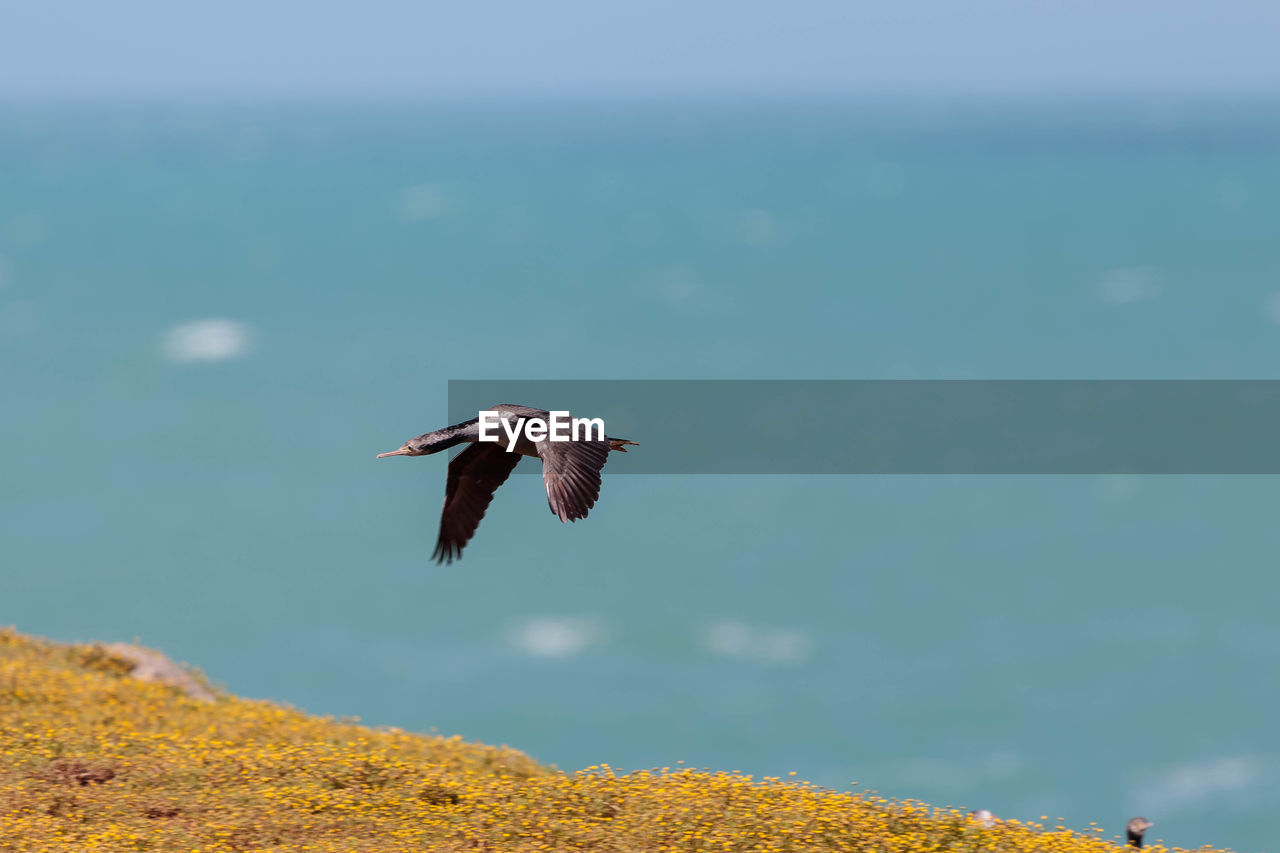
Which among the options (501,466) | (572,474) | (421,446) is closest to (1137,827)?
(501,466)

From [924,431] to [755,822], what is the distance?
4244 cm

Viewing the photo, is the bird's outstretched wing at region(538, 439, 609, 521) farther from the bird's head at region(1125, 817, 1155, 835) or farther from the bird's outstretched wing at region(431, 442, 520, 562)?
the bird's head at region(1125, 817, 1155, 835)

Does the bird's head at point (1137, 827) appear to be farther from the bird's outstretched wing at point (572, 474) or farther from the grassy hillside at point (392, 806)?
the bird's outstretched wing at point (572, 474)

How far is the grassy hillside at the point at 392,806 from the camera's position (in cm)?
979

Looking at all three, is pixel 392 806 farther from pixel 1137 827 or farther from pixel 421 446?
pixel 1137 827

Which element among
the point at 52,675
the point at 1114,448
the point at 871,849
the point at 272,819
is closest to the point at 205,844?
the point at 272,819

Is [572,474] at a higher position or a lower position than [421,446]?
lower

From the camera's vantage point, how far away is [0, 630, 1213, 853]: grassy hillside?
9789 mm

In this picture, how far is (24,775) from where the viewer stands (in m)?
11.3

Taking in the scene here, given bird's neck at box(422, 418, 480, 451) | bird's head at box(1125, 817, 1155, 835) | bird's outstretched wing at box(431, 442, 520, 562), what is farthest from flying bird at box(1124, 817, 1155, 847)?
bird's neck at box(422, 418, 480, 451)

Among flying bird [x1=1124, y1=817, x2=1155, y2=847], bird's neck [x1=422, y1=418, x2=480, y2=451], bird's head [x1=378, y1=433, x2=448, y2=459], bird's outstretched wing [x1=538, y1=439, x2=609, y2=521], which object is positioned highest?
bird's neck [x1=422, y1=418, x2=480, y2=451]

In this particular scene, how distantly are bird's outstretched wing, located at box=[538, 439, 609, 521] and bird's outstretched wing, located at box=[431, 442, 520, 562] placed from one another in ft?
6.28

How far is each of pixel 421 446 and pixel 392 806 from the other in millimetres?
3598

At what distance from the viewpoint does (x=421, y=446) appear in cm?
848
